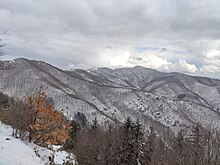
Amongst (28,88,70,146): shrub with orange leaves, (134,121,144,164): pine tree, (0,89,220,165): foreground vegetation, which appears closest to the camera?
(0,89,220,165): foreground vegetation

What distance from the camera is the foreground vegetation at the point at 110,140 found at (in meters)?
9.12

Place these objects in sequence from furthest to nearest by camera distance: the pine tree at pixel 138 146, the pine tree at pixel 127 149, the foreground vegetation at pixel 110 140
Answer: the pine tree at pixel 138 146, the pine tree at pixel 127 149, the foreground vegetation at pixel 110 140

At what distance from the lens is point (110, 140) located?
3447 cm

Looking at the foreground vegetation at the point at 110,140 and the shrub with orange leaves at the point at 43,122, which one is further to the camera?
the shrub with orange leaves at the point at 43,122

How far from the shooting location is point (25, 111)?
851 inches

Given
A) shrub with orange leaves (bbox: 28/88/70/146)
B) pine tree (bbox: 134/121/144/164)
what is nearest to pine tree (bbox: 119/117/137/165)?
pine tree (bbox: 134/121/144/164)

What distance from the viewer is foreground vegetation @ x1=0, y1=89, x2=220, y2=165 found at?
9.12m

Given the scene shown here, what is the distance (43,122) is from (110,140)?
43.9 feet

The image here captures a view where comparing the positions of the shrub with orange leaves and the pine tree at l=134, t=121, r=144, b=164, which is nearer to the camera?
the shrub with orange leaves

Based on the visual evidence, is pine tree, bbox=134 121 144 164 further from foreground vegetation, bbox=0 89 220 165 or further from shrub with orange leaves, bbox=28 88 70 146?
shrub with orange leaves, bbox=28 88 70 146

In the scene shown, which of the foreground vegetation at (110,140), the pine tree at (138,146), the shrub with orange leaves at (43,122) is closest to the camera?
the foreground vegetation at (110,140)

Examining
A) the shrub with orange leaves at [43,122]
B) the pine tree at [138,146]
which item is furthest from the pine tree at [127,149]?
the shrub with orange leaves at [43,122]

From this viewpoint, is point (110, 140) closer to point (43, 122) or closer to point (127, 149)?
point (127, 149)

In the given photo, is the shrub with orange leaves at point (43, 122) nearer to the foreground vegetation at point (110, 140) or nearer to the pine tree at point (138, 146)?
the foreground vegetation at point (110, 140)
